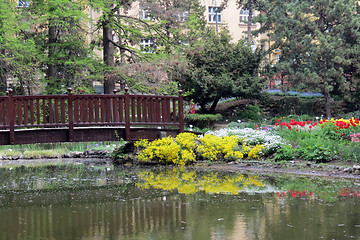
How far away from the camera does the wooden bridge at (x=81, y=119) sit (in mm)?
13672

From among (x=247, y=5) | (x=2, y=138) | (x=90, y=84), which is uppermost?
(x=247, y=5)

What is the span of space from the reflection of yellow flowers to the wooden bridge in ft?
7.55

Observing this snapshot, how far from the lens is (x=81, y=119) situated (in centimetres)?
1441

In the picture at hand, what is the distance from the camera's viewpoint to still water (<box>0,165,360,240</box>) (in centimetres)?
687

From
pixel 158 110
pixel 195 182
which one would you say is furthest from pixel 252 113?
pixel 195 182

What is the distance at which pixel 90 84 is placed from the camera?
2053 centimetres

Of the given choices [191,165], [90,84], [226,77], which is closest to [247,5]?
[226,77]

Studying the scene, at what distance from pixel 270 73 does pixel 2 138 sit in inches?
670

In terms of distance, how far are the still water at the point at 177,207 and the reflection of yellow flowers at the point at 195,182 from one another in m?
A: 0.02

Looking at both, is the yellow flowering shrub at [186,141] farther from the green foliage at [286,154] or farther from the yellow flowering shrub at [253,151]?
the green foliage at [286,154]

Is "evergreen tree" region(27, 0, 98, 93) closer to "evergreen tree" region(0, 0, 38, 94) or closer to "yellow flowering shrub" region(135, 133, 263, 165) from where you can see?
"evergreen tree" region(0, 0, 38, 94)

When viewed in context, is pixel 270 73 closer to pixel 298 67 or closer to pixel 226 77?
pixel 298 67

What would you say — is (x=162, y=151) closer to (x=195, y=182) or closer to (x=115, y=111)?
(x=115, y=111)

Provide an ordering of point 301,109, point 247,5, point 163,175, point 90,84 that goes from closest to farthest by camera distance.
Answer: point 163,175 < point 90,84 < point 301,109 < point 247,5
